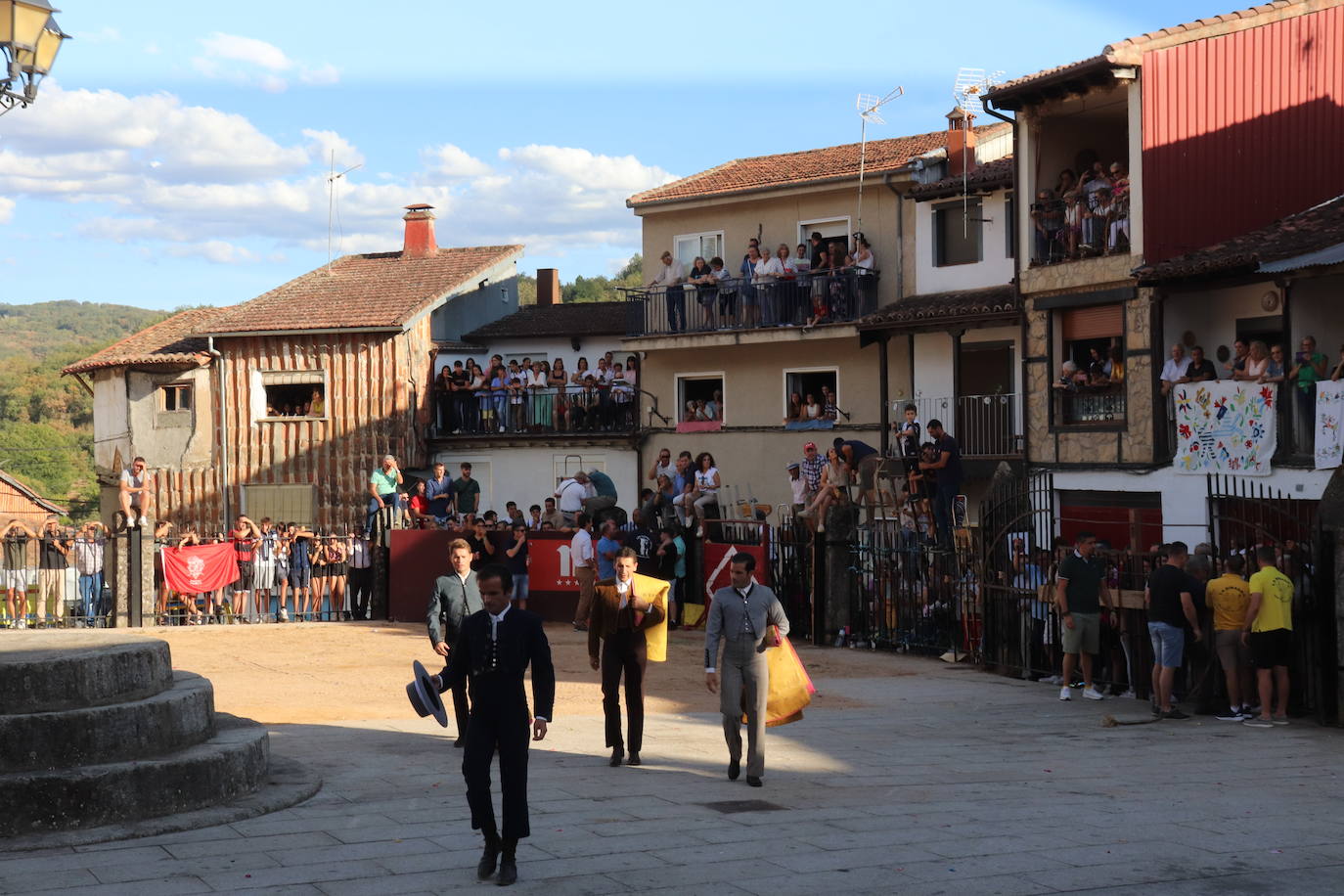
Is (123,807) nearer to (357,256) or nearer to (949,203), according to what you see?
(949,203)

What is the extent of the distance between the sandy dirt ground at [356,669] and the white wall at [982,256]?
10.7 metres

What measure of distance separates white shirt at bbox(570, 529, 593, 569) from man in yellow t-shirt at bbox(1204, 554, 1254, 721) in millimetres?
10886

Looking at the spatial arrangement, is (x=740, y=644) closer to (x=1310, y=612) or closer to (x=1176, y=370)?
(x=1310, y=612)

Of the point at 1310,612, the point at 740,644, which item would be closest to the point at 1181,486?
the point at 1310,612

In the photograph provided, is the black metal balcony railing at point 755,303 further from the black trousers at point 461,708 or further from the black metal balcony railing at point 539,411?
the black trousers at point 461,708

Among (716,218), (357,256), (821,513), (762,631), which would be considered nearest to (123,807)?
(762,631)

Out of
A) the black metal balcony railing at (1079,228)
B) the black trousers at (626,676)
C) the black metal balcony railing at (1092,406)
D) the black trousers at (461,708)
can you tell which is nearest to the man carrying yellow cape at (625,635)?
the black trousers at (626,676)

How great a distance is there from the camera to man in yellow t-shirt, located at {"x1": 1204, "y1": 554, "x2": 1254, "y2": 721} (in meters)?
15.0

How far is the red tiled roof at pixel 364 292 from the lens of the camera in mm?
37875

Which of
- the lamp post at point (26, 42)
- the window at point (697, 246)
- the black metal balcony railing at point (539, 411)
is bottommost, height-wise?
the black metal balcony railing at point (539, 411)

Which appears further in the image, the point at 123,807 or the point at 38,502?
the point at 38,502

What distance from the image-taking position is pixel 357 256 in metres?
43.2

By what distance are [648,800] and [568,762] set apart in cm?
179

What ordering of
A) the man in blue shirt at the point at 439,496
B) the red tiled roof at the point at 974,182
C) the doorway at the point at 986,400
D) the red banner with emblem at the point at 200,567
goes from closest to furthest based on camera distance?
the red banner with emblem at the point at 200,567 < the doorway at the point at 986,400 < the man in blue shirt at the point at 439,496 < the red tiled roof at the point at 974,182
